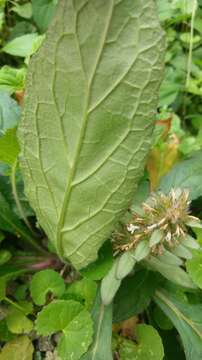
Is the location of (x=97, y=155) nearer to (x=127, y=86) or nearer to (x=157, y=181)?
(x=127, y=86)

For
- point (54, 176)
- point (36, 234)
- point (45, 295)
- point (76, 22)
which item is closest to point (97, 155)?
point (54, 176)

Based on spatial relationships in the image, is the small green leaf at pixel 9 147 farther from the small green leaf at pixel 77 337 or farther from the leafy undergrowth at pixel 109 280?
the small green leaf at pixel 77 337

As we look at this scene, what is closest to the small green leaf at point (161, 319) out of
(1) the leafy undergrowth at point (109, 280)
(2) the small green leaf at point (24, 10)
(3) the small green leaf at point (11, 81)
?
(1) the leafy undergrowth at point (109, 280)

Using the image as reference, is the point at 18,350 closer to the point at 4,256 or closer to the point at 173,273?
the point at 4,256

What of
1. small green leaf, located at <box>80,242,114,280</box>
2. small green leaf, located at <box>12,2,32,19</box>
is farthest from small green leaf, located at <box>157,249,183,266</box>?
small green leaf, located at <box>12,2,32,19</box>

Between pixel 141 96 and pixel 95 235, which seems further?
pixel 95 235

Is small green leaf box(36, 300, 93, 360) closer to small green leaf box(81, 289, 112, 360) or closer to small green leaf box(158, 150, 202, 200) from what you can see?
small green leaf box(81, 289, 112, 360)
